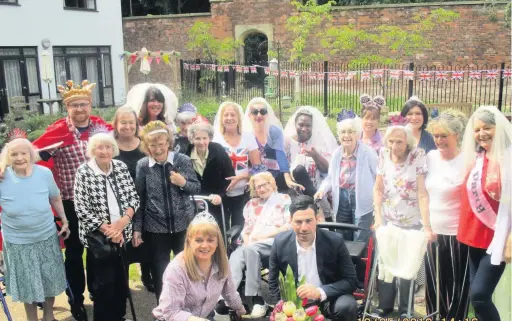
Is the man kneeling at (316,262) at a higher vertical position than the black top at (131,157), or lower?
Result: lower

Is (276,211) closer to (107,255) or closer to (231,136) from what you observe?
(231,136)

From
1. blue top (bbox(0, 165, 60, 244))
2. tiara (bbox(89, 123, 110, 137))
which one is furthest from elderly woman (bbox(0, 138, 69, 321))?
tiara (bbox(89, 123, 110, 137))

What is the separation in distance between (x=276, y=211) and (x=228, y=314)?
983 millimetres

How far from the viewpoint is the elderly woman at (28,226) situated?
12.3 feet

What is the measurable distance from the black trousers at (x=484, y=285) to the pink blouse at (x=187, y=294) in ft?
5.25

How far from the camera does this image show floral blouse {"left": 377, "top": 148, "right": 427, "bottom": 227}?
3842mm

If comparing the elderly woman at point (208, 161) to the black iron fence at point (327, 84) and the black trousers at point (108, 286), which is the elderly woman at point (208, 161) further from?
the black iron fence at point (327, 84)

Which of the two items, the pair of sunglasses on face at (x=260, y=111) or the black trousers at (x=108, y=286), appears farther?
the pair of sunglasses on face at (x=260, y=111)

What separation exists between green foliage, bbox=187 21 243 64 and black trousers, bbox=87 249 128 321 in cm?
1857

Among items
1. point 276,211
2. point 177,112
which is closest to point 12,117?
point 177,112

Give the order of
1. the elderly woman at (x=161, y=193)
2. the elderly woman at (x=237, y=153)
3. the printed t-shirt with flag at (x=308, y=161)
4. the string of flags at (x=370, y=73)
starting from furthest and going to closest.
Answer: the string of flags at (x=370, y=73), the printed t-shirt with flag at (x=308, y=161), the elderly woman at (x=237, y=153), the elderly woman at (x=161, y=193)

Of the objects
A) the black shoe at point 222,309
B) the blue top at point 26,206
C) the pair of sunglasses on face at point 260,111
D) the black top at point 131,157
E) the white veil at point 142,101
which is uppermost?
the white veil at point 142,101

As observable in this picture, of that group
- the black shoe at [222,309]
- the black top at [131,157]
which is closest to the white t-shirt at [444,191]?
the black shoe at [222,309]

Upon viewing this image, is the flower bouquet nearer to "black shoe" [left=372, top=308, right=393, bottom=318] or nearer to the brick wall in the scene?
"black shoe" [left=372, top=308, right=393, bottom=318]
